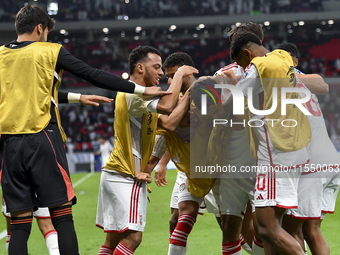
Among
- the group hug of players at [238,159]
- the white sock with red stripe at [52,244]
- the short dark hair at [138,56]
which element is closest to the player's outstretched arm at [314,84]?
the group hug of players at [238,159]

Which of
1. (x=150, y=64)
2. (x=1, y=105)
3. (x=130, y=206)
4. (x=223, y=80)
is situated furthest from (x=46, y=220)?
(x=223, y=80)

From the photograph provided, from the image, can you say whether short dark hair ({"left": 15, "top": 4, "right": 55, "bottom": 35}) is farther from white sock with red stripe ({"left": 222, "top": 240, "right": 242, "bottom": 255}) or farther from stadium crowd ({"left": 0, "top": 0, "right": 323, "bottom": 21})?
stadium crowd ({"left": 0, "top": 0, "right": 323, "bottom": 21})

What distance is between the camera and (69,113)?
95.6 feet

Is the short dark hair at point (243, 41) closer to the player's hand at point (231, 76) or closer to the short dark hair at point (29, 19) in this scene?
the player's hand at point (231, 76)

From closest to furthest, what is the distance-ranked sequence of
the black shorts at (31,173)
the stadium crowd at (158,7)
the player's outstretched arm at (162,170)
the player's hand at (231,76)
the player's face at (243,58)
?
the black shorts at (31,173) < the player's face at (243,58) < the player's hand at (231,76) < the player's outstretched arm at (162,170) < the stadium crowd at (158,7)

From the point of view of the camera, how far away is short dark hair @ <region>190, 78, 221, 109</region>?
12.1ft

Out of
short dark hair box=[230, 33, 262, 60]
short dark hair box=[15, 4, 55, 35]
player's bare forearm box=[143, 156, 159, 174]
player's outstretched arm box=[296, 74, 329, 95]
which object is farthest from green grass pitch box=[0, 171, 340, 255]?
short dark hair box=[15, 4, 55, 35]

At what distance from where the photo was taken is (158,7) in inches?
1326

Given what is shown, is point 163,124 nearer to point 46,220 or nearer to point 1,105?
point 1,105

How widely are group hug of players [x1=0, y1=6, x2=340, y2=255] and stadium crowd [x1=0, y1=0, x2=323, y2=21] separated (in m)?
30.0

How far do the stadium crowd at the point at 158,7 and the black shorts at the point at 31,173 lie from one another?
3109 cm

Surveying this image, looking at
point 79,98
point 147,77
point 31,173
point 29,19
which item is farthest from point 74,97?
point 31,173

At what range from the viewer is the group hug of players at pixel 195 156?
2959 millimetres

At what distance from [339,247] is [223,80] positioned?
2869 mm
